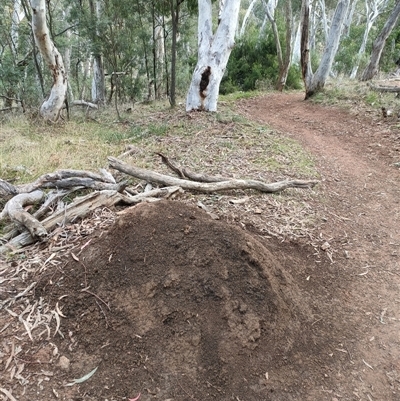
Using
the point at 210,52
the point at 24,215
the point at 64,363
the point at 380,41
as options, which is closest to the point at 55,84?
the point at 210,52

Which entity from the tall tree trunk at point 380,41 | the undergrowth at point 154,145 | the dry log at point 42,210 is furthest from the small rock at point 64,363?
the tall tree trunk at point 380,41

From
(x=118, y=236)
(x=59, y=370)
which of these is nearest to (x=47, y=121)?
(x=118, y=236)

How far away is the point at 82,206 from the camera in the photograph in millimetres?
3391

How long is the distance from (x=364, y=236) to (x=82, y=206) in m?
2.95

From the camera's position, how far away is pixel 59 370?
2.04 m

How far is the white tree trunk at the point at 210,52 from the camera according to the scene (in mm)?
8336

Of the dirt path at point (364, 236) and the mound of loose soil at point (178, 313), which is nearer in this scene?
the mound of loose soil at point (178, 313)

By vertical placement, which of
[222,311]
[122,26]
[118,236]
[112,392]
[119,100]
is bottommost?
[119,100]

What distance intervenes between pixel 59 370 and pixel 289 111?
937cm

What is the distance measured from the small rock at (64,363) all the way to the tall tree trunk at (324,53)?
36.2 feet

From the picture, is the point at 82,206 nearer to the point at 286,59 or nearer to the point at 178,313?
the point at 178,313

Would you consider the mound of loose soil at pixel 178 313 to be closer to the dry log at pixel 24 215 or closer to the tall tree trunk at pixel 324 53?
the dry log at pixel 24 215

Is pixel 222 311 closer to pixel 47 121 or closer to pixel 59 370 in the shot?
pixel 59 370

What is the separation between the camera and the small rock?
2061mm
